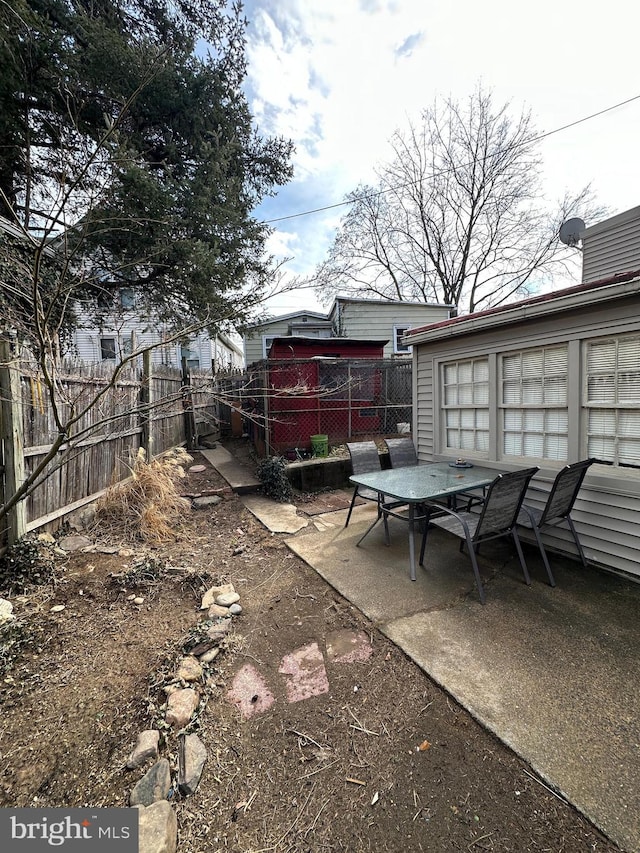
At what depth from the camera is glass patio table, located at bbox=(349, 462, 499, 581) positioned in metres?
3.13

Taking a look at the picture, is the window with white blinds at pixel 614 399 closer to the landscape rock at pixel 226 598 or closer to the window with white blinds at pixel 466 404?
the window with white blinds at pixel 466 404

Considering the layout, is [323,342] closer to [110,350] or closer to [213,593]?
[110,350]

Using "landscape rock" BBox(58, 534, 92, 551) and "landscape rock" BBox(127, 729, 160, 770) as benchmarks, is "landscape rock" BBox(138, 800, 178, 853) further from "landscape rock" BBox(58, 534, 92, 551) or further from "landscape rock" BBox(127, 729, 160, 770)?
"landscape rock" BBox(58, 534, 92, 551)

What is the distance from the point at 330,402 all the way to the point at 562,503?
4.89 meters

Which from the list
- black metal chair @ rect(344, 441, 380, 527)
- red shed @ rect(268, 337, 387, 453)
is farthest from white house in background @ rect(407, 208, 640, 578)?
red shed @ rect(268, 337, 387, 453)

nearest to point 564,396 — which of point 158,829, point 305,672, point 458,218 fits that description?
point 305,672

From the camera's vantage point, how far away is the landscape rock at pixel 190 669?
2014mm

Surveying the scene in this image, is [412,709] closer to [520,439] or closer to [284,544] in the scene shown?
[284,544]

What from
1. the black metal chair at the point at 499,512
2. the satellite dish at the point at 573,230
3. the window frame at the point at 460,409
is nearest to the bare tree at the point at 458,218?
the satellite dish at the point at 573,230

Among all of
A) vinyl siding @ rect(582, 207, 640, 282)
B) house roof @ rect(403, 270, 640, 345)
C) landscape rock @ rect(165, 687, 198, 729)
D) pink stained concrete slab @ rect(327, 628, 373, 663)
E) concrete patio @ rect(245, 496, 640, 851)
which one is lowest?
pink stained concrete slab @ rect(327, 628, 373, 663)

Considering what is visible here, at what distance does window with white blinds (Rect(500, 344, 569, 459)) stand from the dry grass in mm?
4112

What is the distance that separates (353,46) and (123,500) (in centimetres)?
839

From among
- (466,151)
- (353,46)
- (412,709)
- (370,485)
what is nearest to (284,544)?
(370,485)

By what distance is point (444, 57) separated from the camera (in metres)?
6.29
